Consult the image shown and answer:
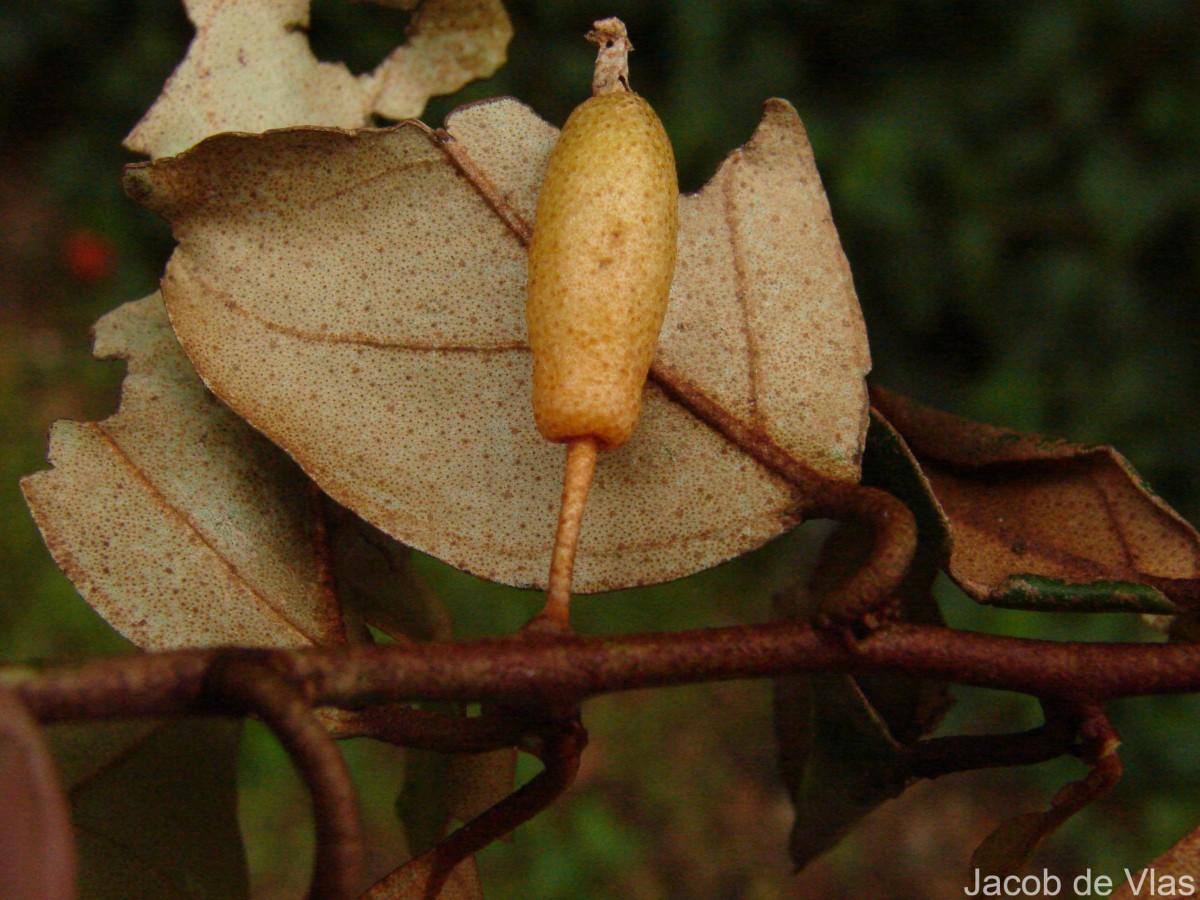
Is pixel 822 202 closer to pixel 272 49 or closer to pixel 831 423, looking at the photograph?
pixel 831 423

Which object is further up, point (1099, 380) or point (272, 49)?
point (272, 49)

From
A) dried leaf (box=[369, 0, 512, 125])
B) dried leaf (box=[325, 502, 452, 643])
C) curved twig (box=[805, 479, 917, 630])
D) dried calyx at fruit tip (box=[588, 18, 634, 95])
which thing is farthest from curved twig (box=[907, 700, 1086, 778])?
dried leaf (box=[369, 0, 512, 125])

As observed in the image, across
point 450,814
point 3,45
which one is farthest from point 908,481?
point 3,45

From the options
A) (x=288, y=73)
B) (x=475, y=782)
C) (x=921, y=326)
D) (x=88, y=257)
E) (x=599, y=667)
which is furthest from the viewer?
(x=88, y=257)

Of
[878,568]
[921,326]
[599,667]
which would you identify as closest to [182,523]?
[599,667]

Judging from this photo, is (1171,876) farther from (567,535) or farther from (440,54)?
(440,54)
